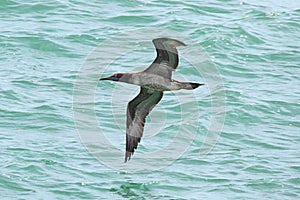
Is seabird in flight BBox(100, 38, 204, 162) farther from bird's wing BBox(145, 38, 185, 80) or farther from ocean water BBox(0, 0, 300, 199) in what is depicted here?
ocean water BBox(0, 0, 300, 199)

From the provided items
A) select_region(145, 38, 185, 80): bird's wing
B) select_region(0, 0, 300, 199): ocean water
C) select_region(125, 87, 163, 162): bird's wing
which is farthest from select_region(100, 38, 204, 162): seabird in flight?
select_region(0, 0, 300, 199): ocean water

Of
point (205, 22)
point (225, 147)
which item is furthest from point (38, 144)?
point (205, 22)

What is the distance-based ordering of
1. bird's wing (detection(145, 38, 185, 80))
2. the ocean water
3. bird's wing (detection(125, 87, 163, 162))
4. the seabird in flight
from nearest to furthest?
1. the seabird in flight
2. bird's wing (detection(145, 38, 185, 80))
3. bird's wing (detection(125, 87, 163, 162))
4. the ocean water

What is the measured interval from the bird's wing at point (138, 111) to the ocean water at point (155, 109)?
4.73ft

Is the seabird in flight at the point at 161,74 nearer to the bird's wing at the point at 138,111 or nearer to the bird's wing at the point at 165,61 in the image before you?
the bird's wing at the point at 165,61

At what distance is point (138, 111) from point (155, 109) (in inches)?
188

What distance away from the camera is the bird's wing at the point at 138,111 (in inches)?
501

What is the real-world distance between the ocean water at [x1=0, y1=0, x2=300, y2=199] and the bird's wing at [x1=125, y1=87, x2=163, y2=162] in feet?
4.73

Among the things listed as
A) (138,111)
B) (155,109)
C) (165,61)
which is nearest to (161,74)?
(165,61)

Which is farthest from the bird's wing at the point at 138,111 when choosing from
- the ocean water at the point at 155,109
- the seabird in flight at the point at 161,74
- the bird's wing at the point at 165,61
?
the ocean water at the point at 155,109

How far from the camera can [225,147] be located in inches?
642

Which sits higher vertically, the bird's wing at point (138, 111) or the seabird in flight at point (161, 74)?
the seabird in flight at point (161, 74)

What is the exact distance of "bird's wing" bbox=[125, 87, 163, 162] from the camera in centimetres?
1273

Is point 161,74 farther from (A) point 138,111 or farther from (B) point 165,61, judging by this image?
(A) point 138,111
